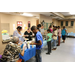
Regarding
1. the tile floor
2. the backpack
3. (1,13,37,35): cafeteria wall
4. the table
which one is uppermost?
(1,13,37,35): cafeteria wall

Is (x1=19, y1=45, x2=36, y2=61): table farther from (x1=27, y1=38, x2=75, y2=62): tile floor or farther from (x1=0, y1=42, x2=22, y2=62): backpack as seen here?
(x1=0, y1=42, x2=22, y2=62): backpack

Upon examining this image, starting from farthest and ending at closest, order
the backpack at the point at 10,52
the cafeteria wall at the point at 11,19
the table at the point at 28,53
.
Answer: the cafeteria wall at the point at 11,19, the table at the point at 28,53, the backpack at the point at 10,52

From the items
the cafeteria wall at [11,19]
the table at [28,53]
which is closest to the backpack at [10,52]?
the table at [28,53]

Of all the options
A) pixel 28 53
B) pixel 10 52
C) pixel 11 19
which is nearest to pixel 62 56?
pixel 28 53

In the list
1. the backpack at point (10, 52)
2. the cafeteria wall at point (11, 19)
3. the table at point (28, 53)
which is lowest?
the table at point (28, 53)

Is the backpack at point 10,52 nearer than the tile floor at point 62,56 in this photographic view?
Yes

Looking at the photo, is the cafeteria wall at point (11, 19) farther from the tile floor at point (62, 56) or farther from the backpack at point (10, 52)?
the backpack at point (10, 52)

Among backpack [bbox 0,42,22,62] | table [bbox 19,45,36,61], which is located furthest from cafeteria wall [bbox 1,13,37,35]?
backpack [bbox 0,42,22,62]

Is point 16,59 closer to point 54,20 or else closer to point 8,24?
point 8,24

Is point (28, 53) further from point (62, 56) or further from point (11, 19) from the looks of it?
point (11, 19)

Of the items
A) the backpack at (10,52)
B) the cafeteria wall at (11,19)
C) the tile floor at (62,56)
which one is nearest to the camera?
the backpack at (10,52)

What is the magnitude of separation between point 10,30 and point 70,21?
6.73 meters
